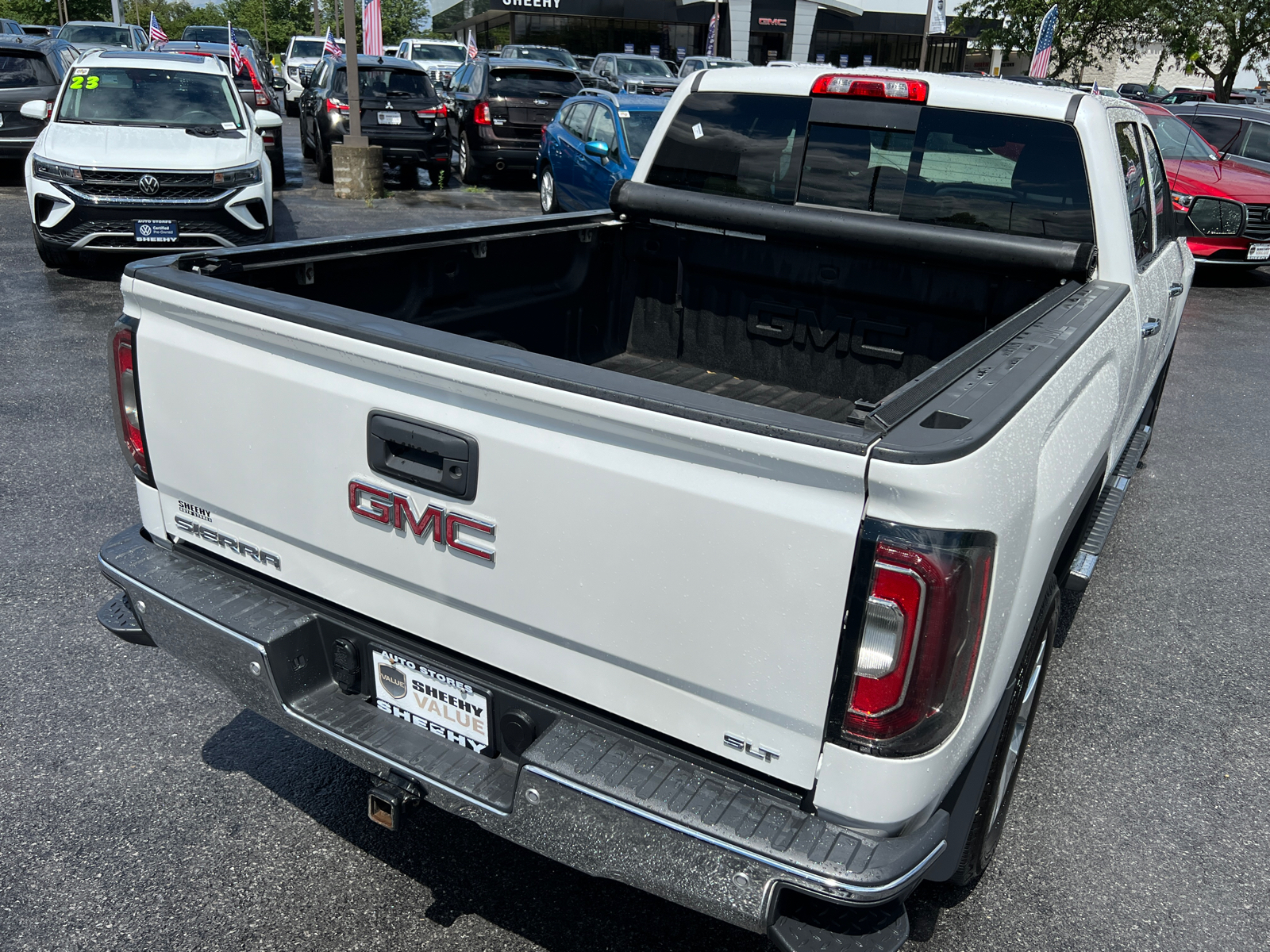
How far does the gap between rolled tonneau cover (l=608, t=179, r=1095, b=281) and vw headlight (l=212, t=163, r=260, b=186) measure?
5921mm

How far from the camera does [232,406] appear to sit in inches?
96.8

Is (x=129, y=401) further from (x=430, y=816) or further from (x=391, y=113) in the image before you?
(x=391, y=113)

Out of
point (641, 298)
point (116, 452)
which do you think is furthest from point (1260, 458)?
point (116, 452)

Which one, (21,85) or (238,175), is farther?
(21,85)

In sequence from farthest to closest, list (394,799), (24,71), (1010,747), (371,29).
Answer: (371,29) → (24,71) → (1010,747) → (394,799)

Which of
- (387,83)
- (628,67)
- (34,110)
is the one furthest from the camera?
(628,67)

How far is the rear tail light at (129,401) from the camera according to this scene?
105 inches

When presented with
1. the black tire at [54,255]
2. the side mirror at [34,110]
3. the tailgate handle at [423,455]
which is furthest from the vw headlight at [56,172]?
the tailgate handle at [423,455]

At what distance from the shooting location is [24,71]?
43.9 feet

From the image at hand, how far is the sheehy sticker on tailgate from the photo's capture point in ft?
7.61

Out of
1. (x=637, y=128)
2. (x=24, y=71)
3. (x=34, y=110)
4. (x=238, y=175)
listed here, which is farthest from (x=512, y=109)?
(x=238, y=175)

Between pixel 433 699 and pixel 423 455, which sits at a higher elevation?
pixel 423 455

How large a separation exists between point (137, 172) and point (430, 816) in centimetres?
770

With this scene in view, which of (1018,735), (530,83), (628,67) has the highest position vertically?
(628,67)
